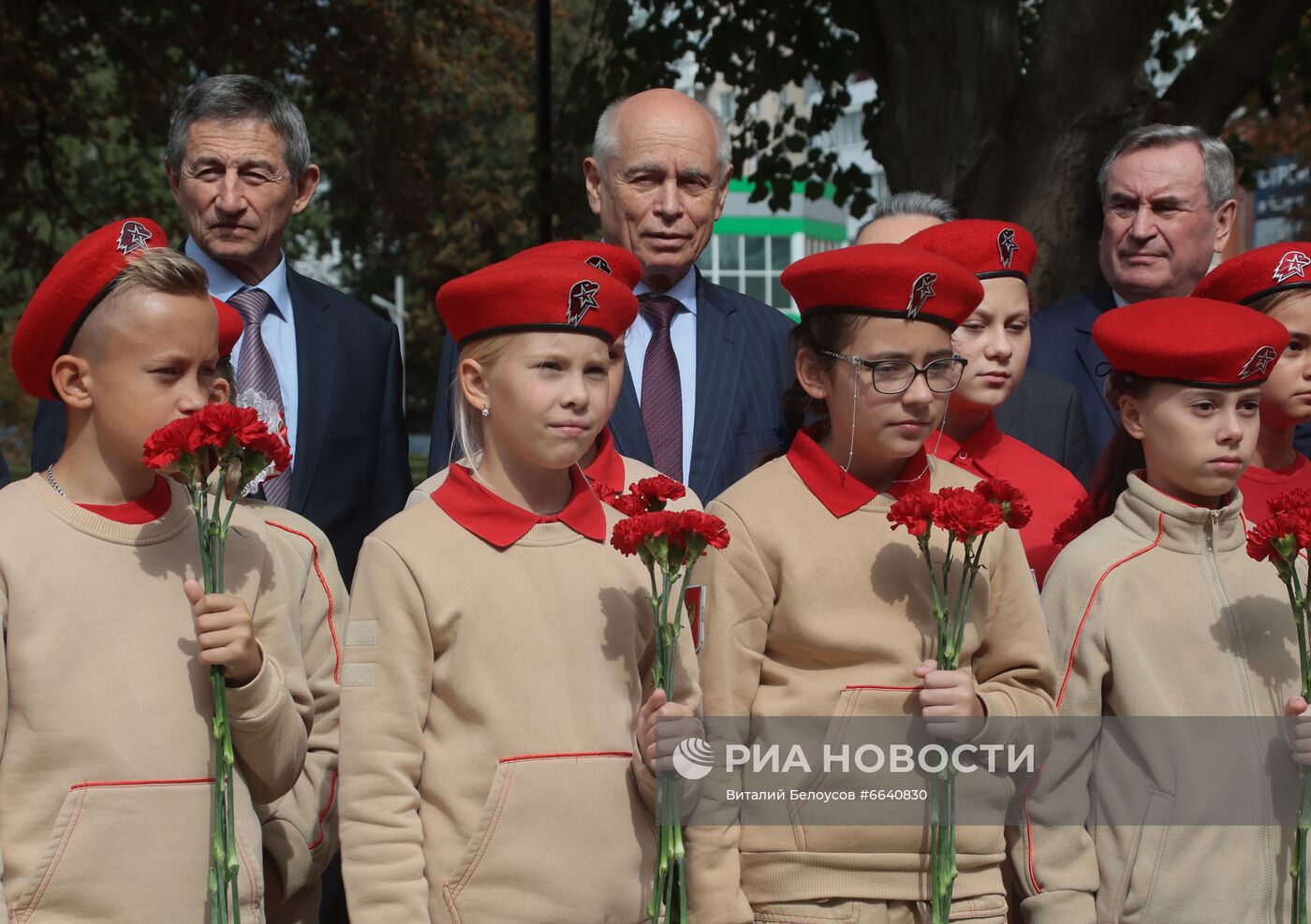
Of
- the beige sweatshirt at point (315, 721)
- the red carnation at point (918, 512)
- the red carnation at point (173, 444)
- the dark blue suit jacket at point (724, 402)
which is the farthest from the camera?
the dark blue suit jacket at point (724, 402)

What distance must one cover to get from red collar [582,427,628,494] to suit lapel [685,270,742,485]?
0.59m

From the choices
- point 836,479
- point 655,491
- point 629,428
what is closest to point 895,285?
point 836,479

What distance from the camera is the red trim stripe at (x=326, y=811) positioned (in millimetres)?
3764

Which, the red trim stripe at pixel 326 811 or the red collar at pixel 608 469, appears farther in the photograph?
the red collar at pixel 608 469

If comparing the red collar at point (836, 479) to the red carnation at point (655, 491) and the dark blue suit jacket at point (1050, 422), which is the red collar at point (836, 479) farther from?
the dark blue suit jacket at point (1050, 422)

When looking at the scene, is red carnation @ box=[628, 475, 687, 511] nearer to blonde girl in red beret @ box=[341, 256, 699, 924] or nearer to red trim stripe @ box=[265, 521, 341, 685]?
blonde girl in red beret @ box=[341, 256, 699, 924]

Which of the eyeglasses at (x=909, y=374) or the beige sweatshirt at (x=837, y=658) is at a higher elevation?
the eyeglasses at (x=909, y=374)

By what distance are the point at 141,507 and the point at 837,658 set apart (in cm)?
154

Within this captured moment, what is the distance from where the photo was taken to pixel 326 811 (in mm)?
3812

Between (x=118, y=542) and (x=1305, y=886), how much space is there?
266 cm

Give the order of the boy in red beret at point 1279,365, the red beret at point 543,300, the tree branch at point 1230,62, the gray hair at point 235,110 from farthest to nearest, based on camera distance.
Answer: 1. the tree branch at point 1230,62
2. the gray hair at point 235,110
3. the boy in red beret at point 1279,365
4. the red beret at point 543,300

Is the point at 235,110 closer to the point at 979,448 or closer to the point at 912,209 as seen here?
the point at 912,209

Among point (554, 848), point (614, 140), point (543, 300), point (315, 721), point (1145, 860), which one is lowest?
point (1145, 860)

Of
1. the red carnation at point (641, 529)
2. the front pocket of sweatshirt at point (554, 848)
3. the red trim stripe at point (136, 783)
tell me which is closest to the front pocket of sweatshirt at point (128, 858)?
the red trim stripe at point (136, 783)
